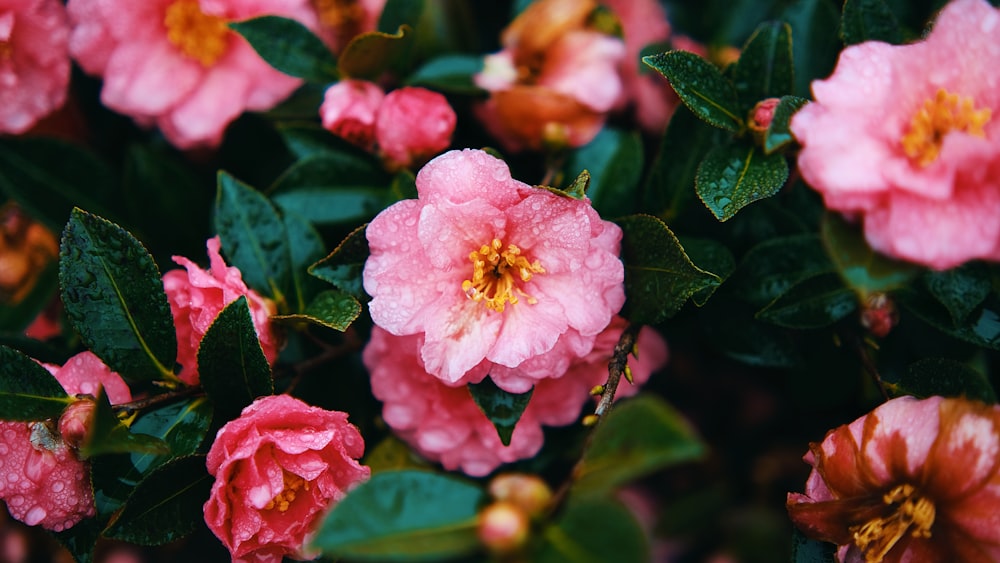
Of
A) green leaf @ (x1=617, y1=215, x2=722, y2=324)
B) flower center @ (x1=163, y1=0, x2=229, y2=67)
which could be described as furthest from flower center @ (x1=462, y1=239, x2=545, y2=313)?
flower center @ (x1=163, y1=0, x2=229, y2=67)

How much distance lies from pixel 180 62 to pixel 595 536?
0.97 metres

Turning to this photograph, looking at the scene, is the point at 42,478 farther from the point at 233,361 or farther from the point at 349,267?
the point at 349,267

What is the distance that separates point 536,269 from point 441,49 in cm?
56

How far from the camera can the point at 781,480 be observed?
1.65m

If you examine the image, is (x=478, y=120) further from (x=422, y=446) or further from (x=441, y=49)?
(x=422, y=446)

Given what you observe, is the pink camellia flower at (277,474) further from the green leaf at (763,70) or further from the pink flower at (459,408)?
the green leaf at (763,70)

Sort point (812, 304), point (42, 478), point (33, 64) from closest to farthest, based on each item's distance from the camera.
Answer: point (42, 478) < point (812, 304) < point (33, 64)

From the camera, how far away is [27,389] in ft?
2.86

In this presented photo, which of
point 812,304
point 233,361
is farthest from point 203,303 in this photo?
point 812,304

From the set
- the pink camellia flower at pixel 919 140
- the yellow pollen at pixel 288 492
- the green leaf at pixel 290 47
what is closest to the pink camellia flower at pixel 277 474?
the yellow pollen at pixel 288 492

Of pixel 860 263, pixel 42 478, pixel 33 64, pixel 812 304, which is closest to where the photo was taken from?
pixel 860 263

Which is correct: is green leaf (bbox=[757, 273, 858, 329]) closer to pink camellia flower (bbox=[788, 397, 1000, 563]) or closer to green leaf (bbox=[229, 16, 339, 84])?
pink camellia flower (bbox=[788, 397, 1000, 563])

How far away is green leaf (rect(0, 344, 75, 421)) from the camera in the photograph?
85 centimetres

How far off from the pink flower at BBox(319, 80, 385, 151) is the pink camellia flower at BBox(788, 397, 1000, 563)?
70 centimetres
